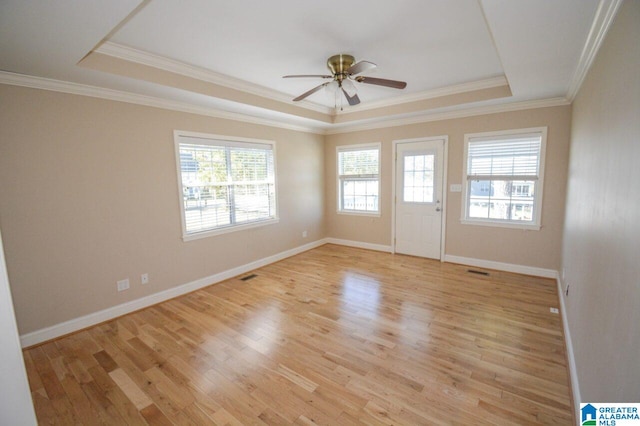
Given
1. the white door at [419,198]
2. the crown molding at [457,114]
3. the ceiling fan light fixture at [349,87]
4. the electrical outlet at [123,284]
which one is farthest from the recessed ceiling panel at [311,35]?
the electrical outlet at [123,284]

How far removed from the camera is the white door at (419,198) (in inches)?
191

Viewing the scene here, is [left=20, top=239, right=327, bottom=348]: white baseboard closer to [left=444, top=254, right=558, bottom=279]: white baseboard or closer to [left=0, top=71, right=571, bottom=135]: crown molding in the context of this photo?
[left=0, top=71, right=571, bottom=135]: crown molding

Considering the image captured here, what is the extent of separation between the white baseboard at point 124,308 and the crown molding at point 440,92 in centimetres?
325

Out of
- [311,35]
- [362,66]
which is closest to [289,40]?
[311,35]

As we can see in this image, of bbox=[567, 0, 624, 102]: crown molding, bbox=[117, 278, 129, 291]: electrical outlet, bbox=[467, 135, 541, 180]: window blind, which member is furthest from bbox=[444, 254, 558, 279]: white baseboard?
bbox=[117, 278, 129, 291]: electrical outlet

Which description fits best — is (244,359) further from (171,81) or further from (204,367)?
(171,81)

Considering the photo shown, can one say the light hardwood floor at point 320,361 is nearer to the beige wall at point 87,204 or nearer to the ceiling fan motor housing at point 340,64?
the beige wall at point 87,204

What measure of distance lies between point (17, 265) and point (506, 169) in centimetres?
594

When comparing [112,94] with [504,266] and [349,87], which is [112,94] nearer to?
[349,87]

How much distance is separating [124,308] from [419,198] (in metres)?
4.67

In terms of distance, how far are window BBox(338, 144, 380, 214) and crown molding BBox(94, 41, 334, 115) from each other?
1943 mm

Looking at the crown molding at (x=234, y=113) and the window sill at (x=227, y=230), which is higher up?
the crown molding at (x=234, y=113)

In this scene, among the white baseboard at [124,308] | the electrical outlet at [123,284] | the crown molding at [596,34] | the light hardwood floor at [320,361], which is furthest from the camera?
the electrical outlet at [123,284]

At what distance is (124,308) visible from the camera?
324 cm
